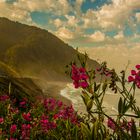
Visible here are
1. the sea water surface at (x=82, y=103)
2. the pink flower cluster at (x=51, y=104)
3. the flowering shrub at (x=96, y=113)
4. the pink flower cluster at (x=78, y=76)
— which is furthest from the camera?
the sea water surface at (x=82, y=103)

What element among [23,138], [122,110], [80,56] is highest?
[80,56]

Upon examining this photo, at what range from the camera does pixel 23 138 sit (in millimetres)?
8594

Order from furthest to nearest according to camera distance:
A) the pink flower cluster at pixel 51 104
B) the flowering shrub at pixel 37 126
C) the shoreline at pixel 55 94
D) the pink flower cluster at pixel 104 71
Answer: the shoreline at pixel 55 94 → the pink flower cluster at pixel 51 104 → the flowering shrub at pixel 37 126 → the pink flower cluster at pixel 104 71

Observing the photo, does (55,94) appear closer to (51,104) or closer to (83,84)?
(51,104)

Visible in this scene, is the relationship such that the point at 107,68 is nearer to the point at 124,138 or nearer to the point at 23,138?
the point at 124,138

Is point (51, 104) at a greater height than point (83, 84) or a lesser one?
lesser

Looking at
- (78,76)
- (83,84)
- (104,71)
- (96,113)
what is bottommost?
(96,113)

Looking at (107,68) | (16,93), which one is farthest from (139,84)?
(16,93)

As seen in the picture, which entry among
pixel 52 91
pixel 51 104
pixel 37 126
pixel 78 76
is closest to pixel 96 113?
pixel 78 76

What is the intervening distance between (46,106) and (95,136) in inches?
349

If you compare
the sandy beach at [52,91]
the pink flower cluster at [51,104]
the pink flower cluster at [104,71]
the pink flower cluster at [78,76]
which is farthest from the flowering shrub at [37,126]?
the sandy beach at [52,91]

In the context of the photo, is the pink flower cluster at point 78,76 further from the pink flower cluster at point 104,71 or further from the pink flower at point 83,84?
the pink flower cluster at point 104,71

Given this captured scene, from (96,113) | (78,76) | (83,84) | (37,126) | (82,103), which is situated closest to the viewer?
(83,84)

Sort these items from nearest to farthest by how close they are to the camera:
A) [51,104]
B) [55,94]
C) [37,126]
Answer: [37,126] < [51,104] < [55,94]
